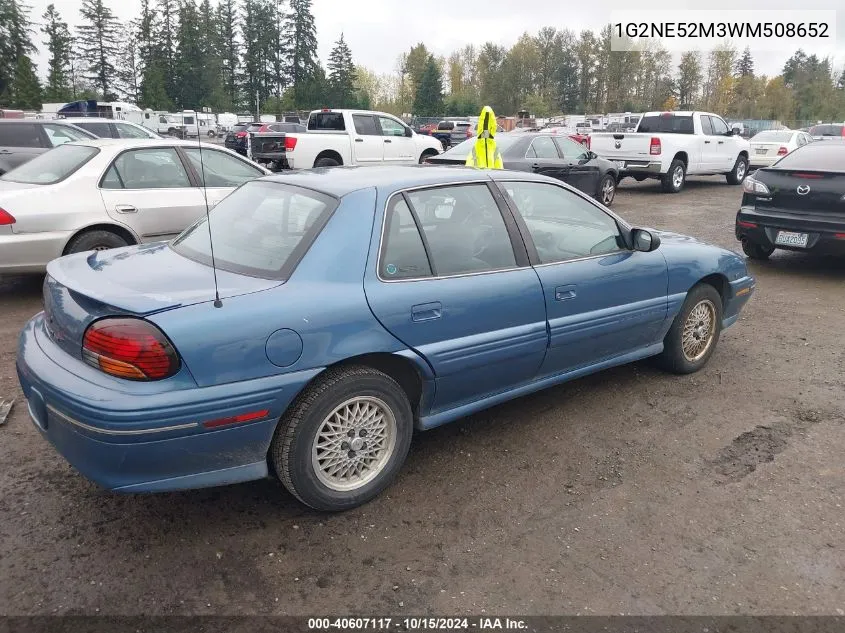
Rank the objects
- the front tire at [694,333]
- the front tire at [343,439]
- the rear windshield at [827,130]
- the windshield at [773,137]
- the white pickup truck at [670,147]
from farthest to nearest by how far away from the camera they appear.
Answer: the rear windshield at [827,130], the windshield at [773,137], the white pickup truck at [670,147], the front tire at [694,333], the front tire at [343,439]

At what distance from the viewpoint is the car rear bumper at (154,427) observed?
8.39 ft

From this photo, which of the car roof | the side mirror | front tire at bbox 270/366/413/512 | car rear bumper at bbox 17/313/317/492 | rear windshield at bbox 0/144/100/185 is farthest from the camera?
rear windshield at bbox 0/144/100/185

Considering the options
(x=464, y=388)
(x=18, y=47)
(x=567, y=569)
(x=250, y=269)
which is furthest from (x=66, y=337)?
(x=18, y=47)

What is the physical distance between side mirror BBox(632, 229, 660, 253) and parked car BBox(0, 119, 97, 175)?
31.8 feet

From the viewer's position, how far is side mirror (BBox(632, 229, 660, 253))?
4.19 m

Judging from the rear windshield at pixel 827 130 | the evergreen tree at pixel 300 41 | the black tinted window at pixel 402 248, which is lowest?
the black tinted window at pixel 402 248

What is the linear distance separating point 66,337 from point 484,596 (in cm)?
201

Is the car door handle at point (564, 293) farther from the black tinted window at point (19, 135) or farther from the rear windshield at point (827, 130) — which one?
the rear windshield at point (827, 130)

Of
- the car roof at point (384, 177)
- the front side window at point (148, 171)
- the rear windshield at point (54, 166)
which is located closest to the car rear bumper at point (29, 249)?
the rear windshield at point (54, 166)

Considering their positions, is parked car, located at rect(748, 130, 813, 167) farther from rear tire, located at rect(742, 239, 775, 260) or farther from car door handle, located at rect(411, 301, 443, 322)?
car door handle, located at rect(411, 301, 443, 322)

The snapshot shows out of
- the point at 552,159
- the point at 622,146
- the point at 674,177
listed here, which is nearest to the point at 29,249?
the point at 552,159

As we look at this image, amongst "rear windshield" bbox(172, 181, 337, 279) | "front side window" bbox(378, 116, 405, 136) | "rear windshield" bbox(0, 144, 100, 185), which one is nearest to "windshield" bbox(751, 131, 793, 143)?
"front side window" bbox(378, 116, 405, 136)

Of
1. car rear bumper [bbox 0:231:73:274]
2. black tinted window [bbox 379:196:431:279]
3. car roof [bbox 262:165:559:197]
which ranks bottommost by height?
car rear bumper [bbox 0:231:73:274]

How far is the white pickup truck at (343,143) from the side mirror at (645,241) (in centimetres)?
1145
